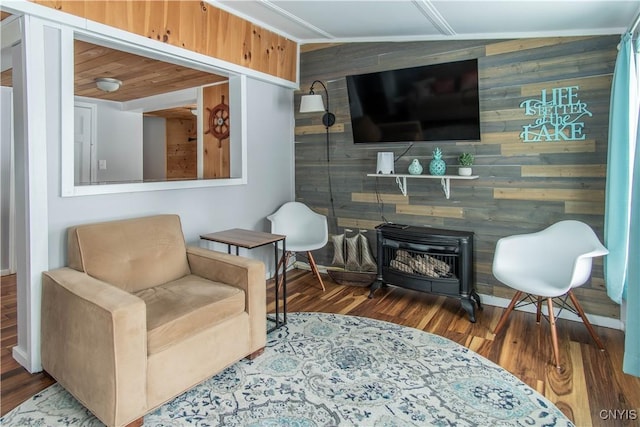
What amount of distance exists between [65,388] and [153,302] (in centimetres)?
59

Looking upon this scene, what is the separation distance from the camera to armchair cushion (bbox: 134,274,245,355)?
1.95m

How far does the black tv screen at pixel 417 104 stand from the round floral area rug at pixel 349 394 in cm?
179

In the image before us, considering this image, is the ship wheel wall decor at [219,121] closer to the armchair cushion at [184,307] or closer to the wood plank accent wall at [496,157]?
the wood plank accent wall at [496,157]

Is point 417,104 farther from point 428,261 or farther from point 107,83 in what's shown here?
point 107,83

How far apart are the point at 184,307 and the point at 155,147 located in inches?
231

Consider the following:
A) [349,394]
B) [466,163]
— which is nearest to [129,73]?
[466,163]

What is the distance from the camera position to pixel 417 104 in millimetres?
3479

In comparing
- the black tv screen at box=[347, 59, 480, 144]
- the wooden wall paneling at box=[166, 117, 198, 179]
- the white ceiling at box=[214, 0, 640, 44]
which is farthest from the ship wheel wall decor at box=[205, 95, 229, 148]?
the wooden wall paneling at box=[166, 117, 198, 179]

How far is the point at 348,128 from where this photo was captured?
161 inches

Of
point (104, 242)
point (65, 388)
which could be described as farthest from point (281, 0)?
point (65, 388)

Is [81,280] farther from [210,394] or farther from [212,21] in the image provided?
[212,21]

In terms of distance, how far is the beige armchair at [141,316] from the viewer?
1.77m

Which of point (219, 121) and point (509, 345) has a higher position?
point (219, 121)

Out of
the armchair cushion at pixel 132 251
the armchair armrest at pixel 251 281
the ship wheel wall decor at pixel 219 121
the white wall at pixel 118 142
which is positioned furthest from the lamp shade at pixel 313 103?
the white wall at pixel 118 142
